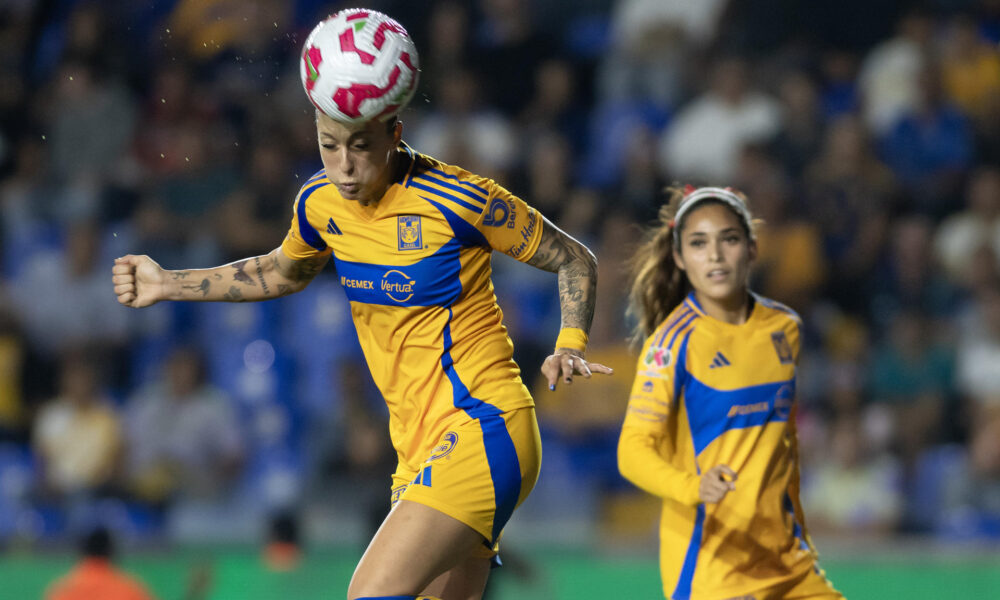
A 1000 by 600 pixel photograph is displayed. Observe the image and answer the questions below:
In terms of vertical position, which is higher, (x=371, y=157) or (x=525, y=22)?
(x=525, y=22)

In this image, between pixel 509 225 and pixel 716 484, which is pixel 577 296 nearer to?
pixel 509 225

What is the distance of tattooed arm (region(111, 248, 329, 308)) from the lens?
13.0 feet

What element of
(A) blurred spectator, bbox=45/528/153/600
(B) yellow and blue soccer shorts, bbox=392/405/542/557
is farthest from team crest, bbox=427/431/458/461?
(A) blurred spectator, bbox=45/528/153/600

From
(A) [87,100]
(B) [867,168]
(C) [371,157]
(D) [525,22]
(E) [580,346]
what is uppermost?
(D) [525,22]

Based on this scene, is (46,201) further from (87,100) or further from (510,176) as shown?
(510,176)

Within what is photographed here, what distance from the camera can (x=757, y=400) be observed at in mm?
4238

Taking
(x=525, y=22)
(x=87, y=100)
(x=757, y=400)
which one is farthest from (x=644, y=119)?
(x=757, y=400)

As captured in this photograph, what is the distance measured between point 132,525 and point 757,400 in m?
4.80

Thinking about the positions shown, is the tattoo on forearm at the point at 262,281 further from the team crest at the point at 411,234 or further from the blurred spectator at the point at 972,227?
the blurred spectator at the point at 972,227

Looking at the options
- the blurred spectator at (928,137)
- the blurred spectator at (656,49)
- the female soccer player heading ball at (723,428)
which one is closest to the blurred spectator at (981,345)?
the blurred spectator at (928,137)

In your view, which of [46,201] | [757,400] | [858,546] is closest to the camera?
[757,400]

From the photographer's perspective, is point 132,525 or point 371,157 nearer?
point 371,157

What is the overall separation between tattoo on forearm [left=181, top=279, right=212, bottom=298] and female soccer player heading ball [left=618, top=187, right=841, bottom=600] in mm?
1476

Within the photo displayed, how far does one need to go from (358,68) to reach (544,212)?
199 inches
